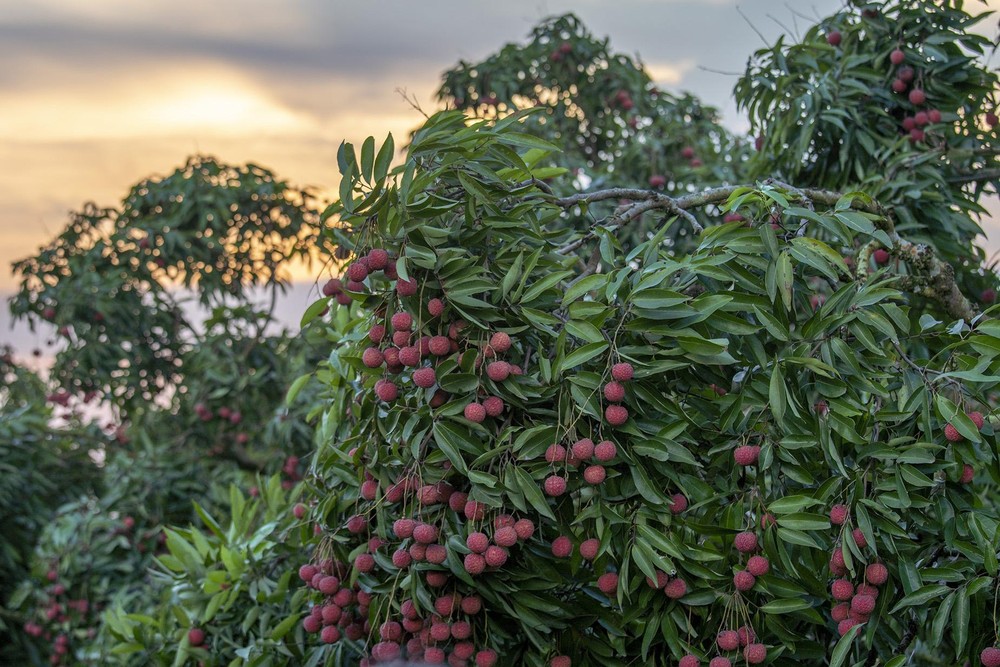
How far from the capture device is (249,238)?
4.83 metres

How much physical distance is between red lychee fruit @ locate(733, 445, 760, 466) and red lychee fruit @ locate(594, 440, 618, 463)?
0.23m

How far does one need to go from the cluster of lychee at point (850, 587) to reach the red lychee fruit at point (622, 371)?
16.9 inches

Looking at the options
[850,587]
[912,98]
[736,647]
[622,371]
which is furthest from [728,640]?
[912,98]

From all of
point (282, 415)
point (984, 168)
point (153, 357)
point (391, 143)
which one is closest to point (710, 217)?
point (984, 168)

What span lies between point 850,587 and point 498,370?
2.25ft

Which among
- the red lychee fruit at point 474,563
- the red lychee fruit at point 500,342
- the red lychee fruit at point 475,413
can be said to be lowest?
the red lychee fruit at point 474,563

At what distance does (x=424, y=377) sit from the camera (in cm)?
163

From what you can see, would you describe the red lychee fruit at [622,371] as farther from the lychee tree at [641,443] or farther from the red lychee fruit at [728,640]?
the red lychee fruit at [728,640]

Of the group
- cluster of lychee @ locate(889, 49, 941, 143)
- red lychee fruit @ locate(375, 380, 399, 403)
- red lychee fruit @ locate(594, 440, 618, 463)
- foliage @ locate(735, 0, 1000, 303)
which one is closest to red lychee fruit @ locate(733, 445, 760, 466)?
red lychee fruit @ locate(594, 440, 618, 463)

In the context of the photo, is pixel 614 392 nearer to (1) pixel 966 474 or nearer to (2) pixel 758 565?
(2) pixel 758 565

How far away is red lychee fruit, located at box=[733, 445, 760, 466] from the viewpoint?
1632mm

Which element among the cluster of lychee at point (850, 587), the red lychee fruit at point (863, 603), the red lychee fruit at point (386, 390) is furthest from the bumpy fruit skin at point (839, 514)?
the red lychee fruit at point (386, 390)

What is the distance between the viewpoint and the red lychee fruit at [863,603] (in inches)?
64.7

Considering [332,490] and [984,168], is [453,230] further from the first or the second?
[984,168]
